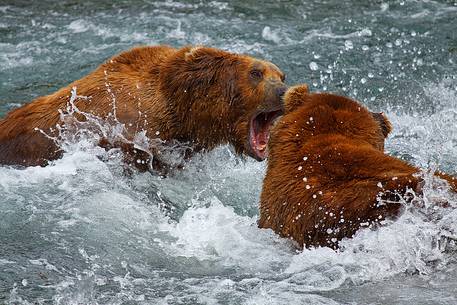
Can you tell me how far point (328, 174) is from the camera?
214 inches

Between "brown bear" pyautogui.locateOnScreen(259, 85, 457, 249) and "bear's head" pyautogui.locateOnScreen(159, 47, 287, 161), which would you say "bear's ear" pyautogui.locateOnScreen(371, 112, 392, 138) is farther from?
"bear's head" pyautogui.locateOnScreen(159, 47, 287, 161)

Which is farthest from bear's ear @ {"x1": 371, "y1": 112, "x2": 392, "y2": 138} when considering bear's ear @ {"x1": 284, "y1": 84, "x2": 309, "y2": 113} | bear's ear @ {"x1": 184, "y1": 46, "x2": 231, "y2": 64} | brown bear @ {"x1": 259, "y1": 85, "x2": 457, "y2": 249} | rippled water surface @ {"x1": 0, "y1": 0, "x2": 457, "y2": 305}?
bear's ear @ {"x1": 184, "y1": 46, "x2": 231, "y2": 64}

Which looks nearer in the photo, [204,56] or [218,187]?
[204,56]

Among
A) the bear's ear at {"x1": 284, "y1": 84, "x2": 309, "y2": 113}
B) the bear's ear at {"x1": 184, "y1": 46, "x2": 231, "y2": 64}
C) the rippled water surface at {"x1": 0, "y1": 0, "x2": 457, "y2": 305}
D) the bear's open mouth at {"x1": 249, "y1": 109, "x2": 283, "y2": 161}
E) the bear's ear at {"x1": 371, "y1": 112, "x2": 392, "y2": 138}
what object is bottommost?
the rippled water surface at {"x1": 0, "y1": 0, "x2": 457, "y2": 305}

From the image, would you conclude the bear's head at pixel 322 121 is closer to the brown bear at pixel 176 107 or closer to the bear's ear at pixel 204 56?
the brown bear at pixel 176 107

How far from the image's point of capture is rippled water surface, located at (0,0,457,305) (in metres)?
5.36

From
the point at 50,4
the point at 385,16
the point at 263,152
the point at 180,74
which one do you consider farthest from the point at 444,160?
the point at 50,4

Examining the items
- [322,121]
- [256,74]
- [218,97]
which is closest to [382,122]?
[322,121]

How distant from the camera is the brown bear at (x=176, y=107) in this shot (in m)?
7.68

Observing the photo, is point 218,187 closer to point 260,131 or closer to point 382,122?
point 260,131

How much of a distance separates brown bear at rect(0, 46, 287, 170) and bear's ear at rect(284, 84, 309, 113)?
56.6 inches

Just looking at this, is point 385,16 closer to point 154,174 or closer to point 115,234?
point 154,174

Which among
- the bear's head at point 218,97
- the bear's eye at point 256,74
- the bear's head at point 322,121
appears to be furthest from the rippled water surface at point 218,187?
the bear's eye at point 256,74

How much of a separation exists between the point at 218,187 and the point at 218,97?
2.97 feet
